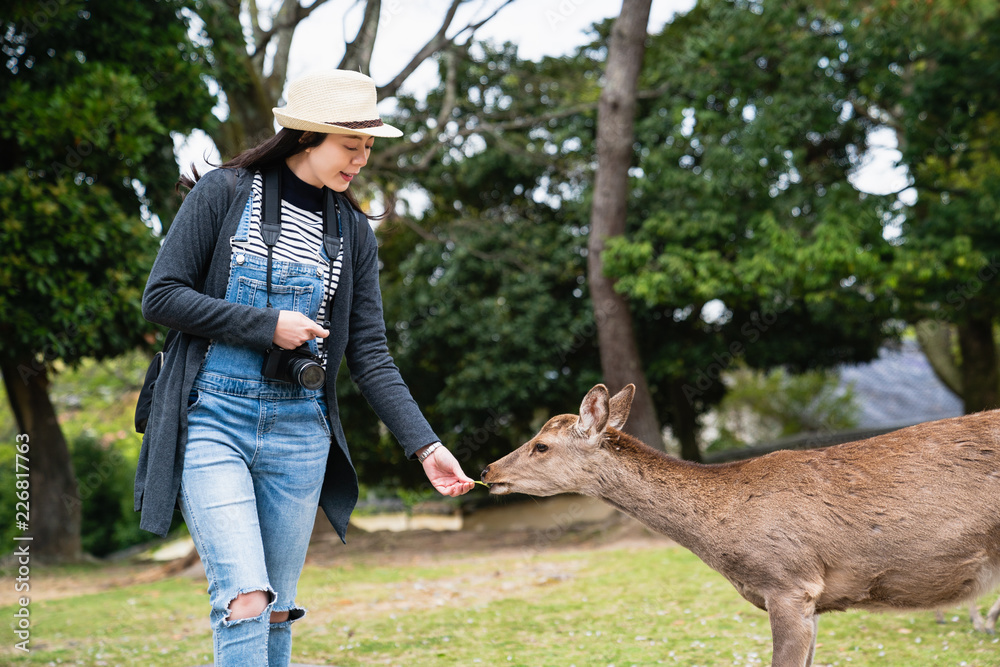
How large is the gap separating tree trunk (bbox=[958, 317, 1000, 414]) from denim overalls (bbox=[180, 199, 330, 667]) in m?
14.3

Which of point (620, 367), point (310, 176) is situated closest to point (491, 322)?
point (620, 367)

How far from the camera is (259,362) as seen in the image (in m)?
2.81

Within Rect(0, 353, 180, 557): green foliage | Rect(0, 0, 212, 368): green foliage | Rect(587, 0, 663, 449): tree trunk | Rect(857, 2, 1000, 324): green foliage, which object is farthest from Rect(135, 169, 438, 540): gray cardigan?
Rect(0, 353, 180, 557): green foliage

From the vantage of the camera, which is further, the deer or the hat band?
the deer

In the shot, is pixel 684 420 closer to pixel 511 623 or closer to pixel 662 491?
pixel 511 623

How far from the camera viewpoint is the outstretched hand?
3.21 meters

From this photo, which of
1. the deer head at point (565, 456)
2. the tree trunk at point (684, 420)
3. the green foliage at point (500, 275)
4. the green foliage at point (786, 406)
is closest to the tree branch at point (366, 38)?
the green foliage at point (500, 275)

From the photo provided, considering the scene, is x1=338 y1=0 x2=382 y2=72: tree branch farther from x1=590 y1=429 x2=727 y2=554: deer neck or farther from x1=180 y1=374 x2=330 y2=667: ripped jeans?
x1=180 y1=374 x2=330 y2=667: ripped jeans

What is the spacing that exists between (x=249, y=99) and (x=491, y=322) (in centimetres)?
477

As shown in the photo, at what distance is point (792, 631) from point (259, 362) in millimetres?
2273

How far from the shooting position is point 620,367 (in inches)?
492

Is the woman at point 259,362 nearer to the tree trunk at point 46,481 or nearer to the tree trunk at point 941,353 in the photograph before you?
the tree trunk at point 46,481

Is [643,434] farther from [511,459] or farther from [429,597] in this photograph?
[511,459]

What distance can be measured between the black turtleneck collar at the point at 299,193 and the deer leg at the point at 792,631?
233cm
